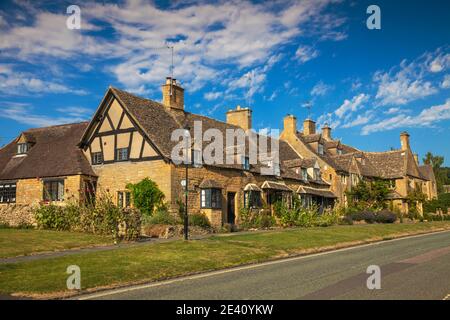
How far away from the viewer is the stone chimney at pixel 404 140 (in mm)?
58094

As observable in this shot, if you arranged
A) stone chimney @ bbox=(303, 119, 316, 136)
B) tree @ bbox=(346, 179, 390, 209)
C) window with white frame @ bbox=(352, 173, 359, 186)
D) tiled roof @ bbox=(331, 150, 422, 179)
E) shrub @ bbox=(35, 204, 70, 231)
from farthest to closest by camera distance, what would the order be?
1. stone chimney @ bbox=(303, 119, 316, 136)
2. tiled roof @ bbox=(331, 150, 422, 179)
3. window with white frame @ bbox=(352, 173, 359, 186)
4. tree @ bbox=(346, 179, 390, 209)
5. shrub @ bbox=(35, 204, 70, 231)

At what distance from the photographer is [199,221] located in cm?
2645

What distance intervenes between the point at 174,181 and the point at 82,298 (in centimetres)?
1808

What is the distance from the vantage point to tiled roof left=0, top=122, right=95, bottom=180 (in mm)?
30391

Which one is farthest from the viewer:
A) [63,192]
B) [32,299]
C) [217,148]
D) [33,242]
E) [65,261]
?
[217,148]

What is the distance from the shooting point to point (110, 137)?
30.4m

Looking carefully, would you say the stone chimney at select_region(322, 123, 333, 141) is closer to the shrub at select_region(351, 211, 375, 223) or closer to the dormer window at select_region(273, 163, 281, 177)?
the shrub at select_region(351, 211, 375, 223)

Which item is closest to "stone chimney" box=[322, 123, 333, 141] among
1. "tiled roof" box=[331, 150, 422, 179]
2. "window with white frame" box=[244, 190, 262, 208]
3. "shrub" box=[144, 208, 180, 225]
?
"tiled roof" box=[331, 150, 422, 179]

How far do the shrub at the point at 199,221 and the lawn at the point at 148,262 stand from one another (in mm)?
5372

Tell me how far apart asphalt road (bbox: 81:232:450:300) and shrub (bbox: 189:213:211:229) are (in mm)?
11960

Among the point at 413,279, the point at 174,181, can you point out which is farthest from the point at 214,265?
the point at 174,181

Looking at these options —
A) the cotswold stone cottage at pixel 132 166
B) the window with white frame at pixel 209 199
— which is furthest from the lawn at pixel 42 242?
the window with white frame at pixel 209 199

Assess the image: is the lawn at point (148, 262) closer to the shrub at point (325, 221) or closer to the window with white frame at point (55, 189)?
the shrub at point (325, 221)

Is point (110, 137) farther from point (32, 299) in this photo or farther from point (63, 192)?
point (32, 299)
